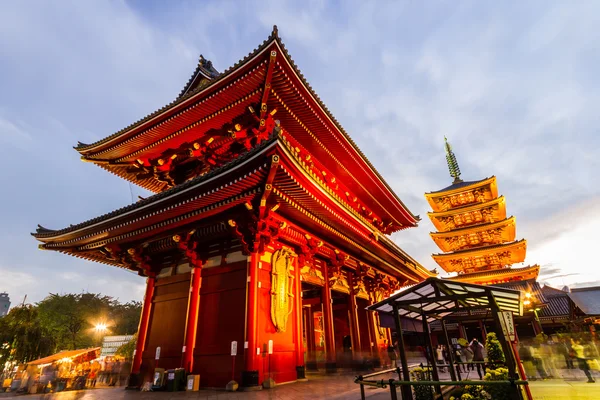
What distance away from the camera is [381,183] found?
1803 centimetres

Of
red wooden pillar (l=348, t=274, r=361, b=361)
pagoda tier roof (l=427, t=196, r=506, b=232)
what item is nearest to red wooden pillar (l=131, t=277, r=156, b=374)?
red wooden pillar (l=348, t=274, r=361, b=361)

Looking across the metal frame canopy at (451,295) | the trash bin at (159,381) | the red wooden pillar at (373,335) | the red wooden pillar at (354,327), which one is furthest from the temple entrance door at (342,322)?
the metal frame canopy at (451,295)

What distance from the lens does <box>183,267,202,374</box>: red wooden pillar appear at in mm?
10289

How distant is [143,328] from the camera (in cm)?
1234

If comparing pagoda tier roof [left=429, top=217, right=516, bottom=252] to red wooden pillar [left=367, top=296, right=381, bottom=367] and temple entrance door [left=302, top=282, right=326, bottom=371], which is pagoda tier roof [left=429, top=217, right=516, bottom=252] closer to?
red wooden pillar [left=367, top=296, right=381, bottom=367]

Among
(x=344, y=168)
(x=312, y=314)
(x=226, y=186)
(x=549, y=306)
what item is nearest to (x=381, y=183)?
(x=344, y=168)

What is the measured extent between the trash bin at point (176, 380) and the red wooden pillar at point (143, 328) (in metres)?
2.80

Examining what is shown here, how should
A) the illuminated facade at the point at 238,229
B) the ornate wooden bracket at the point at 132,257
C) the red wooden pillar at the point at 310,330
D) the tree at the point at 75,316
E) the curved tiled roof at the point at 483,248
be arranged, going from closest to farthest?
1. the illuminated facade at the point at 238,229
2. the ornate wooden bracket at the point at 132,257
3. the red wooden pillar at the point at 310,330
4. the curved tiled roof at the point at 483,248
5. the tree at the point at 75,316

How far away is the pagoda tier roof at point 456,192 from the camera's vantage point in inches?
1363

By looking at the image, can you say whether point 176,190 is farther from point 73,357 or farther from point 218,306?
point 73,357

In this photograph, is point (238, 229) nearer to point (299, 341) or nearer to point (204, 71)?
point (299, 341)

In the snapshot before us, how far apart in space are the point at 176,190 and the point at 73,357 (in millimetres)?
20130

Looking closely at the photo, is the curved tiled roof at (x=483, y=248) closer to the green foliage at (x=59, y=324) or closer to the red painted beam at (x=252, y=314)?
the red painted beam at (x=252, y=314)

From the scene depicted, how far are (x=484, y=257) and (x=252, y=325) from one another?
112 ft
